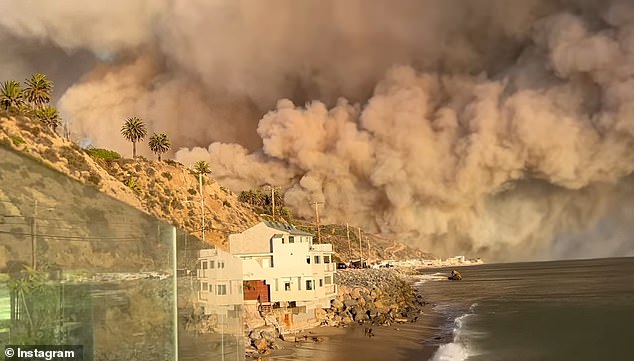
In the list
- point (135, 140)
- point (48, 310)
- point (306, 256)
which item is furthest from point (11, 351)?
point (135, 140)

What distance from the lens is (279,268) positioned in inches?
2195

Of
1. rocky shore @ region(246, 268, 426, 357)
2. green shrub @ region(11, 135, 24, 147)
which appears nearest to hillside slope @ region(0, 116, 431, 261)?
green shrub @ region(11, 135, 24, 147)

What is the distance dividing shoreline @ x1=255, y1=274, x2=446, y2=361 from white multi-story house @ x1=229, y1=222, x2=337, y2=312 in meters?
3.76

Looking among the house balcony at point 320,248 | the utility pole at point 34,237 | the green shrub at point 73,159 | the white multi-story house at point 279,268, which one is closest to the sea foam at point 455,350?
the white multi-story house at point 279,268

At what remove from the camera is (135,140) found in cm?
10688

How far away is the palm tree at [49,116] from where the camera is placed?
226 feet

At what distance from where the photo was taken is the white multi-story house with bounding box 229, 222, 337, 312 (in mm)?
54469

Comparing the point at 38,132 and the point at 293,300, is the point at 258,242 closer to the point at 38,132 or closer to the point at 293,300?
the point at 293,300

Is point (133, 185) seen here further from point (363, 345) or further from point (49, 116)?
point (363, 345)

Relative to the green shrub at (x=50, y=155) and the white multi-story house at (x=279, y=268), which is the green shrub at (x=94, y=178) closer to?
the green shrub at (x=50, y=155)

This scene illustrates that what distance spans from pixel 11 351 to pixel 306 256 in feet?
171

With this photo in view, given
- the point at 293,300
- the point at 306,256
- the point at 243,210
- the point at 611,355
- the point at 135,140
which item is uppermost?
the point at 135,140

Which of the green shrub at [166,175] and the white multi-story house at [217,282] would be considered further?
A: the green shrub at [166,175]

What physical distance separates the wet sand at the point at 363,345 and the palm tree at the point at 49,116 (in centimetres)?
4220
